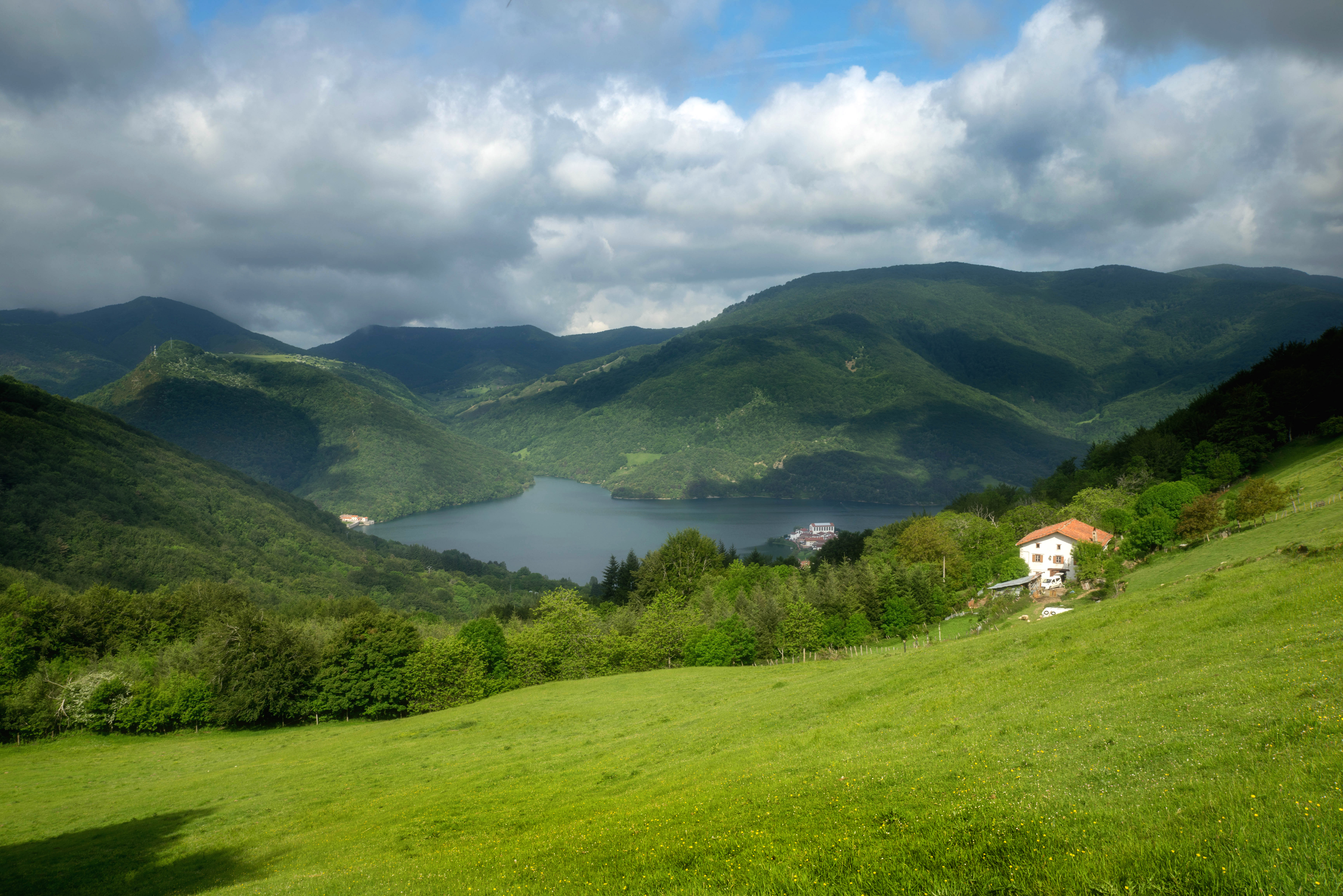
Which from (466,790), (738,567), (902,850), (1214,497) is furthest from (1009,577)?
(902,850)

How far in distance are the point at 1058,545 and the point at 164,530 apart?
151905mm

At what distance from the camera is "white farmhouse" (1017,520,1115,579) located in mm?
64125

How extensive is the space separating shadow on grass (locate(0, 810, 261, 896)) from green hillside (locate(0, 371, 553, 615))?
90602mm

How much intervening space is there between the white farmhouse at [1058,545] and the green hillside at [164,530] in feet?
336

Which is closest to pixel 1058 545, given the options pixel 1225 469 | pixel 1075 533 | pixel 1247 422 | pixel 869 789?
pixel 1075 533

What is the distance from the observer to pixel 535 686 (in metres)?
48.4

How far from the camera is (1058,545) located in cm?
6575

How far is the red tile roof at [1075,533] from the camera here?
63938mm

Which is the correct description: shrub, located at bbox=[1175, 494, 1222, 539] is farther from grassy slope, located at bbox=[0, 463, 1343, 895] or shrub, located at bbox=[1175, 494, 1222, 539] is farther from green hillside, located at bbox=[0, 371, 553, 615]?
green hillside, located at bbox=[0, 371, 553, 615]

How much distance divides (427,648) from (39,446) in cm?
12869

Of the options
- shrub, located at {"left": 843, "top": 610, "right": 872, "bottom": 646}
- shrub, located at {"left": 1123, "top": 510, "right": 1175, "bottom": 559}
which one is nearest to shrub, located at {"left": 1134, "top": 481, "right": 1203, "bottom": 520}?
shrub, located at {"left": 1123, "top": 510, "right": 1175, "bottom": 559}

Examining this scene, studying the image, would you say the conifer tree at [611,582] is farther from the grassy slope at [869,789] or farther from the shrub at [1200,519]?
the shrub at [1200,519]

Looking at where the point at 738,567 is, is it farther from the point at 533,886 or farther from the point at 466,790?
the point at 533,886

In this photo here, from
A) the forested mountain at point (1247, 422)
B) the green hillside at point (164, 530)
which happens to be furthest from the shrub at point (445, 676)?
the forested mountain at point (1247, 422)
